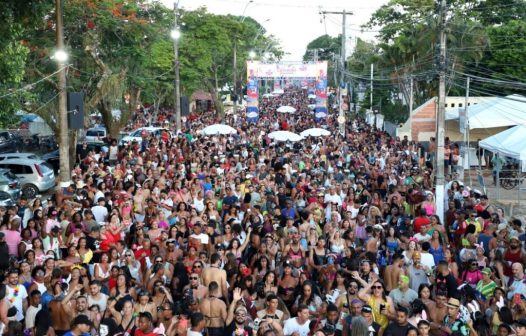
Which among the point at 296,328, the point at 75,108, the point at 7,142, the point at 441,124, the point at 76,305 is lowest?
the point at 7,142

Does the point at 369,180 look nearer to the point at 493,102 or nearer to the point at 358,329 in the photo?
the point at 493,102

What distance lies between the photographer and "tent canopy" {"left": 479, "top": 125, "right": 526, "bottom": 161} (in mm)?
18031

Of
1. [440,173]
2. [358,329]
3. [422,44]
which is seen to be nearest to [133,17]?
[440,173]

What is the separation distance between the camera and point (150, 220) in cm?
1321

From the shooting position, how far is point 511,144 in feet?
62.0

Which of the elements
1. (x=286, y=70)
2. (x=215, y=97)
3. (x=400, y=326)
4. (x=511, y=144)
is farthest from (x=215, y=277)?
(x=215, y=97)

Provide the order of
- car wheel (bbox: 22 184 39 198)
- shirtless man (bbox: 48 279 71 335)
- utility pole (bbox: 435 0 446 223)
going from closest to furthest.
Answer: shirtless man (bbox: 48 279 71 335) < utility pole (bbox: 435 0 446 223) < car wheel (bbox: 22 184 39 198)

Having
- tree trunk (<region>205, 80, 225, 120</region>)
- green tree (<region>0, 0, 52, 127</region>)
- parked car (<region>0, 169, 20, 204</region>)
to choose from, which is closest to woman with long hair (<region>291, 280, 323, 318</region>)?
green tree (<region>0, 0, 52, 127</region>)

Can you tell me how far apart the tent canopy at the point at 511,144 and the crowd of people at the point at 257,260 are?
217cm

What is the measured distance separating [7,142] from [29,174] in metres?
13.8

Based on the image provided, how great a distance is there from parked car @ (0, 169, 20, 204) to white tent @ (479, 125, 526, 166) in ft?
43.6

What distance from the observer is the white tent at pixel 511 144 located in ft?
59.1

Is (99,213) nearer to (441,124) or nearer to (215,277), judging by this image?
(215,277)

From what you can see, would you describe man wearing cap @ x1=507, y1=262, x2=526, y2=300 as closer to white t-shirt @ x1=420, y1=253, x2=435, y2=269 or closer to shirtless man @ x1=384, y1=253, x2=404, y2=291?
white t-shirt @ x1=420, y1=253, x2=435, y2=269
